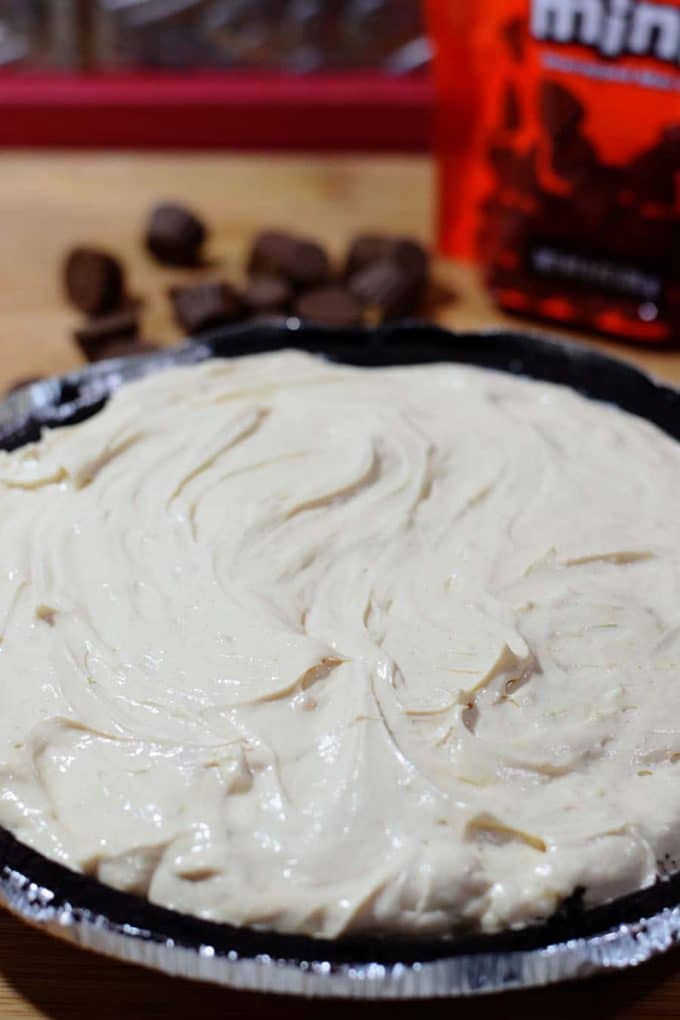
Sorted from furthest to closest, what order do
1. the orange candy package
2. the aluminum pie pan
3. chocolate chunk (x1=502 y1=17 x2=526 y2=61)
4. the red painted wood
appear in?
the red painted wood
chocolate chunk (x1=502 y1=17 x2=526 y2=61)
the orange candy package
the aluminum pie pan

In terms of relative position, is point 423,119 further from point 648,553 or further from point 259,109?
point 648,553

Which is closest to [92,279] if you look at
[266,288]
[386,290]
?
[266,288]

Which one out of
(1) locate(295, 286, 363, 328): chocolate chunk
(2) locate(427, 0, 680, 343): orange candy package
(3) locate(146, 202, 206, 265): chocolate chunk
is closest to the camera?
(2) locate(427, 0, 680, 343): orange candy package

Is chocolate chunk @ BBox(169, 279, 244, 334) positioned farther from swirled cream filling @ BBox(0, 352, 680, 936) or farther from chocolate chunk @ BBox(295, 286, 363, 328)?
swirled cream filling @ BBox(0, 352, 680, 936)

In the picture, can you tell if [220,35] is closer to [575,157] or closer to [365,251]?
[365,251]

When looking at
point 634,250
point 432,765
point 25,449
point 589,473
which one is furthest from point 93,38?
point 432,765

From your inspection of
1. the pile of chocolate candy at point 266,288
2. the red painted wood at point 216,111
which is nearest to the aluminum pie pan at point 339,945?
the pile of chocolate candy at point 266,288

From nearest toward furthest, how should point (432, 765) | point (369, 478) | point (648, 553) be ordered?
point (432, 765)
point (648, 553)
point (369, 478)

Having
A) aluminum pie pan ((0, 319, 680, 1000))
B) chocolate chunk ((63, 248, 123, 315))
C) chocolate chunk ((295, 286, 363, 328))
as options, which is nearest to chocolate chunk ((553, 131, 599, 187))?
chocolate chunk ((295, 286, 363, 328))
